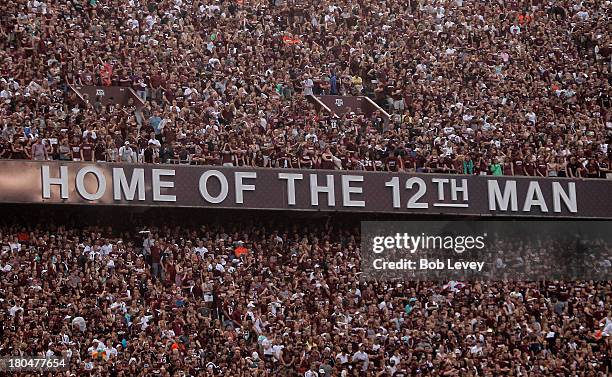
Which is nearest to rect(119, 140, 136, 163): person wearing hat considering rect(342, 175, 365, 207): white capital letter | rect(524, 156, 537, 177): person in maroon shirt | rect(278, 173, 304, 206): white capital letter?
rect(278, 173, 304, 206): white capital letter

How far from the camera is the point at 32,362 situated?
1189 inches

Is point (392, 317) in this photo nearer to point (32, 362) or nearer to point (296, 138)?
point (296, 138)

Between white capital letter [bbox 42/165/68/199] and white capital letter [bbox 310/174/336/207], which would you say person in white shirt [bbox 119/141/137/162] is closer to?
white capital letter [bbox 42/165/68/199]

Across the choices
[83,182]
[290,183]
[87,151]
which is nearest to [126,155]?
[87,151]

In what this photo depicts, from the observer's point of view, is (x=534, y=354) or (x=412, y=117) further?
(x=412, y=117)

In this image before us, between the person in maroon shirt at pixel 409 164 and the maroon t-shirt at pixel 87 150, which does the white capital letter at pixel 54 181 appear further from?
the person in maroon shirt at pixel 409 164

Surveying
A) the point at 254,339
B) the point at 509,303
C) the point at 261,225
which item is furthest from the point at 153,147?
the point at 509,303

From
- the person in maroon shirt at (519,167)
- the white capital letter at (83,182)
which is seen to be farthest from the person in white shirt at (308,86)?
the white capital letter at (83,182)

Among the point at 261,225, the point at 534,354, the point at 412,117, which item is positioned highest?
the point at 412,117

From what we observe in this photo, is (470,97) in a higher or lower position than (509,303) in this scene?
higher

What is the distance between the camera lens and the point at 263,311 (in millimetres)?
33125

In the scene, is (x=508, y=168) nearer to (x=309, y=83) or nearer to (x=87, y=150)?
(x=309, y=83)

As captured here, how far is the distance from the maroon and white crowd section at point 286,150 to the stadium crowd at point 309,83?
51mm

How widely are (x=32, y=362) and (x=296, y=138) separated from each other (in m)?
9.48
